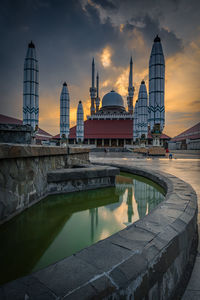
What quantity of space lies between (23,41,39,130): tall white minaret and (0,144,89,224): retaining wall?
34.4 ft

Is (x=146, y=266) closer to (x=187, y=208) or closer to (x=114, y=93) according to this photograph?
(x=187, y=208)

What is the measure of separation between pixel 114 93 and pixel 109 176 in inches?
1882

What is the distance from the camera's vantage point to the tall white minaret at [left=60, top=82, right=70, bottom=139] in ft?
71.8

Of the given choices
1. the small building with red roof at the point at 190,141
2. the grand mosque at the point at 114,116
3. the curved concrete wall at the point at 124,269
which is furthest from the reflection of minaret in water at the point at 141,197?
the small building with red roof at the point at 190,141

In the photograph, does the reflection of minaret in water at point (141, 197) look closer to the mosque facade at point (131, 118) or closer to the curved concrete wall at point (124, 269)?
the curved concrete wall at point (124, 269)

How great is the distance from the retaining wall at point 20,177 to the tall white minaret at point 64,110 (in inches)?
755

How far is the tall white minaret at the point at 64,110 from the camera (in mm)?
21891

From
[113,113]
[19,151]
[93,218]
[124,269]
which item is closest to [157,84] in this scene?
[93,218]

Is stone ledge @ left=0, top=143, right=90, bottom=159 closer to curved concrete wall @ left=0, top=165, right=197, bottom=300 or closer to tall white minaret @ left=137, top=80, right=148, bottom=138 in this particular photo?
curved concrete wall @ left=0, top=165, right=197, bottom=300

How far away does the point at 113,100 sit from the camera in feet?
157

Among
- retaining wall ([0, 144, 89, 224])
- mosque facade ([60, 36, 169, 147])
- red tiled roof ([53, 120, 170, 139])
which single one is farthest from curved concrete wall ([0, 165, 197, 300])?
red tiled roof ([53, 120, 170, 139])

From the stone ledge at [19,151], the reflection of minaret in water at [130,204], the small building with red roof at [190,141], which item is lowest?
the reflection of minaret in water at [130,204]

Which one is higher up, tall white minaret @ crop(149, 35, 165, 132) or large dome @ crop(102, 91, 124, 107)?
large dome @ crop(102, 91, 124, 107)

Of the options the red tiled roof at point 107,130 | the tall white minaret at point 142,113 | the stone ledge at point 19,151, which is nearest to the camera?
the stone ledge at point 19,151
